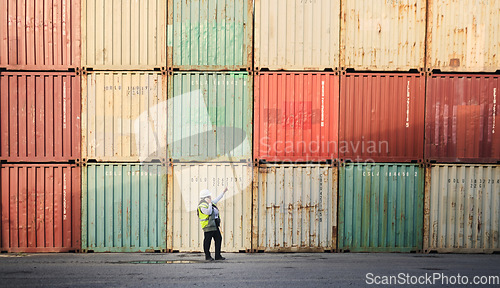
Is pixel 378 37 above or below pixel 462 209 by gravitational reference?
above

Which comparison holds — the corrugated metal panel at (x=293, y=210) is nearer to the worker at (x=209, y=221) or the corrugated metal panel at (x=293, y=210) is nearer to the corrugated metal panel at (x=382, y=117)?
the corrugated metal panel at (x=382, y=117)

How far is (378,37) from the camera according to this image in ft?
47.7

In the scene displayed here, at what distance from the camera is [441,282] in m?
10.8

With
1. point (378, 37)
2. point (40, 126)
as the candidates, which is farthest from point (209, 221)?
point (378, 37)

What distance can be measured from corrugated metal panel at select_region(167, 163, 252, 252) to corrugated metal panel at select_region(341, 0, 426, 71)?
4.58 m

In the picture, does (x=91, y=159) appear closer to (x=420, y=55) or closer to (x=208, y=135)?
(x=208, y=135)

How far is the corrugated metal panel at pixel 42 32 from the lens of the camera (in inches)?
564

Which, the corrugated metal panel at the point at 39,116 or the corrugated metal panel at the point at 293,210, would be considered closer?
the corrugated metal panel at the point at 39,116

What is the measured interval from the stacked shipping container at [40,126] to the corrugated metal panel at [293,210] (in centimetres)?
528

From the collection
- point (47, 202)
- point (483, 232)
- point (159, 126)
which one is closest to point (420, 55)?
point (483, 232)

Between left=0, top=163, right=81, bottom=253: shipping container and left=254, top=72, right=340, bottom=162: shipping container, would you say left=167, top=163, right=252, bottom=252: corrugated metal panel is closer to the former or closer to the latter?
left=254, top=72, right=340, bottom=162: shipping container

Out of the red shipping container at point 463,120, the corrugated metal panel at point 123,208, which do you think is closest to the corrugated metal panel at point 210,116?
the corrugated metal panel at point 123,208

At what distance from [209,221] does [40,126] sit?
5.68 metres

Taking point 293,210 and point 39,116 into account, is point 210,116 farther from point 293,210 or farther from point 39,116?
point 39,116
